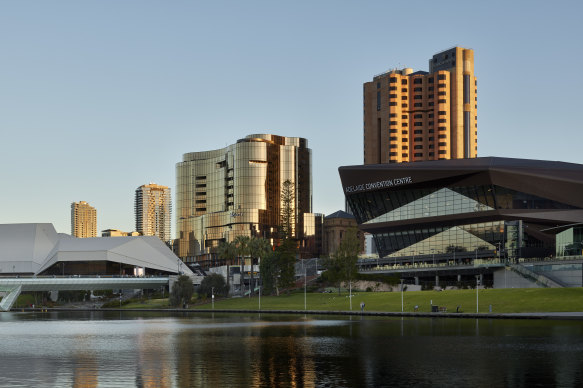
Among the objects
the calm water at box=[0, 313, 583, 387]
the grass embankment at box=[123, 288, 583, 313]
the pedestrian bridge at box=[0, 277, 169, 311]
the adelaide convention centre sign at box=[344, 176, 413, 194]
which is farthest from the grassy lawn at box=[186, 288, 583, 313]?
the pedestrian bridge at box=[0, 277, 169, 311]

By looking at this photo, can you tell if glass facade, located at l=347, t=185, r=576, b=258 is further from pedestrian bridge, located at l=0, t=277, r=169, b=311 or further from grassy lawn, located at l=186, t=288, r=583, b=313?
pedestrian bridge, located at l=0, t=277, r=169, b=311

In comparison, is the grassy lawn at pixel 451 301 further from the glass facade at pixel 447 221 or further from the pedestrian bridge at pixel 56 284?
the pedestrian bridge at pixel 56 284

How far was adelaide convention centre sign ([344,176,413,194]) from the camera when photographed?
173125 millimetres

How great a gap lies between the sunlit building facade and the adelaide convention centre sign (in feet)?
0.55

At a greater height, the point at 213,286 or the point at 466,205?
the point at 466,205

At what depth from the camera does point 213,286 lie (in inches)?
6531

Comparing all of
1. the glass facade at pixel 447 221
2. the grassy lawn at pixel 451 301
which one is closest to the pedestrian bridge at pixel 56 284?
the grassy lawn at pixel 451 301

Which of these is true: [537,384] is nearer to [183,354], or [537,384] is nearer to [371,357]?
[371,357]

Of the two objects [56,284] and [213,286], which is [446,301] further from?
[56,284]

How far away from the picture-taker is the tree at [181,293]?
162 metres

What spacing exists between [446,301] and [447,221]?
58342mm

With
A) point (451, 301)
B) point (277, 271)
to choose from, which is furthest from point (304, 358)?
point (277, 271)

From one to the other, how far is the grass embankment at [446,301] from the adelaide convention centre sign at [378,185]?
1440 inches

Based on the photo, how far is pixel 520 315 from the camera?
92625 mm
